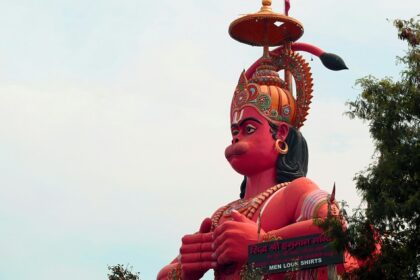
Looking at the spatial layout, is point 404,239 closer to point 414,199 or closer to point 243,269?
point 414,199

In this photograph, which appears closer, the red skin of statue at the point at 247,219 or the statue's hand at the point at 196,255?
the red skin of statue at the point at 247,219

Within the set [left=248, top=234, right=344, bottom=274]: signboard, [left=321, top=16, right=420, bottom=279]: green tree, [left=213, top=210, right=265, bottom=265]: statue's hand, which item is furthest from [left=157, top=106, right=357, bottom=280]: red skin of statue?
[left=321, top=16, right=420, bottom=279]: green tree

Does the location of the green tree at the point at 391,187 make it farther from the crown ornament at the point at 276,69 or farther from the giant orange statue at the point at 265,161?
the crown ornament at the point at 276,69

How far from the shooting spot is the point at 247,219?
12578 mm

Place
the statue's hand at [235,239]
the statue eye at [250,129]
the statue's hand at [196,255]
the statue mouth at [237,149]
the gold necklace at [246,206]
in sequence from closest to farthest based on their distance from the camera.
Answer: the statue's hand at [235,239] < the statue's hand at [196,255] < the gold necklace at [246,206] < the statue mouth at [237,149] < the statue eye at [250,129]

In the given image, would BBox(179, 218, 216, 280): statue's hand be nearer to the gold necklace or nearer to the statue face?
the gold necklace

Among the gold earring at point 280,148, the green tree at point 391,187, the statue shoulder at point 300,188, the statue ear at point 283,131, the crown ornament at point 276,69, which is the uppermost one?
the crown ornament at point 276,69

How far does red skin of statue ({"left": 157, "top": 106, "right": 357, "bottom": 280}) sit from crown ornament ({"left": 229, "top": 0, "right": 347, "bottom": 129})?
0.24 meters

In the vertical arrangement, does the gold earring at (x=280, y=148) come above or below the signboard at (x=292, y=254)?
above

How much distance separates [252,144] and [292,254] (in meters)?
2.83

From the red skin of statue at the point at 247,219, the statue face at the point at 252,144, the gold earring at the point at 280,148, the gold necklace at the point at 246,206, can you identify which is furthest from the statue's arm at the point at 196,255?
the gold earring at the point at 280,148

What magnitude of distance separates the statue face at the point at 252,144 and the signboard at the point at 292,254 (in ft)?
7.30

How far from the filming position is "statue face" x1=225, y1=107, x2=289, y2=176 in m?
13.7

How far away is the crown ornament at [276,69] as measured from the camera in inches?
555
